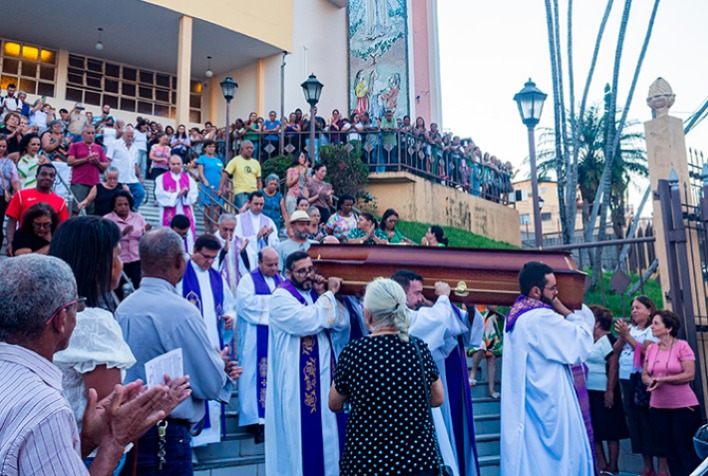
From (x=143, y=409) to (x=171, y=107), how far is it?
69.6ft

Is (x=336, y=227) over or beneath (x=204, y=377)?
over

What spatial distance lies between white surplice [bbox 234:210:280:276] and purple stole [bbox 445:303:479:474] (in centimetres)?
338

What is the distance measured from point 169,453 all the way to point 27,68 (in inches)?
763

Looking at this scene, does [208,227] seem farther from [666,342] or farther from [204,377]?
[204,377]

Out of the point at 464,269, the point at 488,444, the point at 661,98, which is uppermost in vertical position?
the point at 661,98

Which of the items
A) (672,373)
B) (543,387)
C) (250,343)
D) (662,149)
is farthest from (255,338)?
(662,149)

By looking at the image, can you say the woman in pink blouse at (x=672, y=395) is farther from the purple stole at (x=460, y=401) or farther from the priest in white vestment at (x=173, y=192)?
the priest in white vestment at (x=173, y=192)

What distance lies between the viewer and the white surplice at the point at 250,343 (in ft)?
19.2

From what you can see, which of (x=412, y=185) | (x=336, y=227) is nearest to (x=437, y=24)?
(x=412, y=185)

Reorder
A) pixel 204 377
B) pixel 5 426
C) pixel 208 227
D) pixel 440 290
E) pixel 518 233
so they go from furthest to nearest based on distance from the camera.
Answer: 1. pixel 518 233
2. pixel 208 227
3. pixel 440 290
4. pixel 204 377
5. pixel 5 426

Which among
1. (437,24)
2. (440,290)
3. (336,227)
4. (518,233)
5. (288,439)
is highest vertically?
(437,24)

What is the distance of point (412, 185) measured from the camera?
16.2 metres

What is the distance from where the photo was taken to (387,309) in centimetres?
319

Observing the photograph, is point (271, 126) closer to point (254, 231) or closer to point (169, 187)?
point (169, 187)
